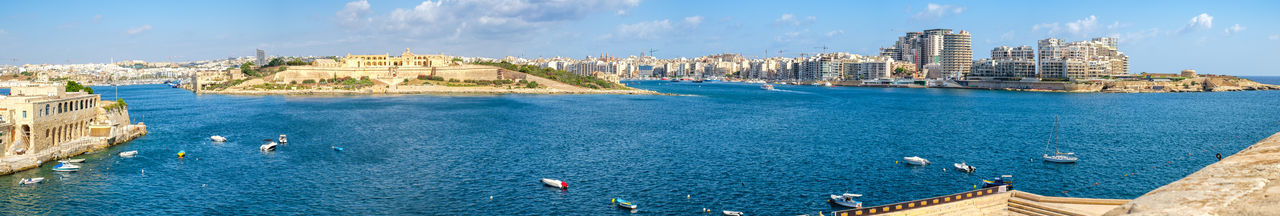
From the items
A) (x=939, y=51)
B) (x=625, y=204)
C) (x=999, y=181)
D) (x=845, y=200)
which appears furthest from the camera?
(x=939, y=51)

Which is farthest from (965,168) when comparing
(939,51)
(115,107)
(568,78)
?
(939,51)

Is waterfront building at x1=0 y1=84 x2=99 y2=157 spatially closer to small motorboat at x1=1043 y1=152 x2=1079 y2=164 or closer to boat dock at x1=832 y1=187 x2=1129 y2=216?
boat dock at x1=832 y1=187 x2=1129 y2=216

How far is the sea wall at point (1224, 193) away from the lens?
4.97 m

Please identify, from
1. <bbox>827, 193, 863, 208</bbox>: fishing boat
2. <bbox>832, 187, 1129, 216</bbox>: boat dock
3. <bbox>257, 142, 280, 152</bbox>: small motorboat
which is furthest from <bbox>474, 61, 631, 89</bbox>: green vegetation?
<bbox>832, 187, 1129, 216</bbox>: boat dock

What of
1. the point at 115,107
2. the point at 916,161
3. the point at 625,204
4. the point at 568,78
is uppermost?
the point at 568,78

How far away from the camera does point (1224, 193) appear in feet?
17.1

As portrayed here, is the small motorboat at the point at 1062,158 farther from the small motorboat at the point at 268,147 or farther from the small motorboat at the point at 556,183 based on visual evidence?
the small motorboat at the point at 268,147

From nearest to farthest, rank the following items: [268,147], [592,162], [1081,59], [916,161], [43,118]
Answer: [43,118] → [916,161] → [592,162] → [268,147] → [1081,59]

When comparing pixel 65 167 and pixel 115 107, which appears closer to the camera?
pixel 65 167

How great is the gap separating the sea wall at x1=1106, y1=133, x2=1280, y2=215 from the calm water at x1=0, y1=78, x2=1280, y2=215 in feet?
35.0

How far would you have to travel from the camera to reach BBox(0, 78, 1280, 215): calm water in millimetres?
17234

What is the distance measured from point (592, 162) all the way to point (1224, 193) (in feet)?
62.2

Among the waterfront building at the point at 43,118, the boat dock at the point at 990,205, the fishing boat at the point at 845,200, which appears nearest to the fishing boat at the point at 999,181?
the fishing boat at the point at 845,200

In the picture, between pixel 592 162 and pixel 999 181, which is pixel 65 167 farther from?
pixel 999 181
